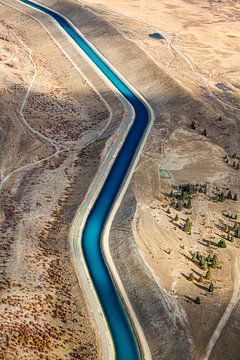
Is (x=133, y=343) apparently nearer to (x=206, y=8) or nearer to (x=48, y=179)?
(x=48, y=179)

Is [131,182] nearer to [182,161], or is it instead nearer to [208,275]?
[182,161]

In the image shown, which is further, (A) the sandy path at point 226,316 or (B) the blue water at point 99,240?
(B) the blue water at point 99,240

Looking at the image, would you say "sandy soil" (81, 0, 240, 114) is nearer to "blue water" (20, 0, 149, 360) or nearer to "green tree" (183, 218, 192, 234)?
"blue water" (20, 0, 149, 360)

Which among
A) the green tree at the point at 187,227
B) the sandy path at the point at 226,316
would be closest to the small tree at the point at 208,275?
the sandy path at the point at 226,316

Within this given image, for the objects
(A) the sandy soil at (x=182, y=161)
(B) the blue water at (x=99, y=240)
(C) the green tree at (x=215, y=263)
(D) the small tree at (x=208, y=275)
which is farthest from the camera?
(C) the green tree at (x=215, y=263)

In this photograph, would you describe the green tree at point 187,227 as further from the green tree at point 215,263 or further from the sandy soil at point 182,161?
the green tree at point 215,263

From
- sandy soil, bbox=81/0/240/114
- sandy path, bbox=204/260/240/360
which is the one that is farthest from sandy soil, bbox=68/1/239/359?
sandy soil, bbox=81/0/240/114

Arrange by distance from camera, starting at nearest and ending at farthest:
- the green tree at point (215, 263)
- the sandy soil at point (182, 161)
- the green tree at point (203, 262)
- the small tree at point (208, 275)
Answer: the sandy soil at point (182, 161), the small tree at point (208, 275), the green tree at point (215, 263), the green tree at point (203, 262)
